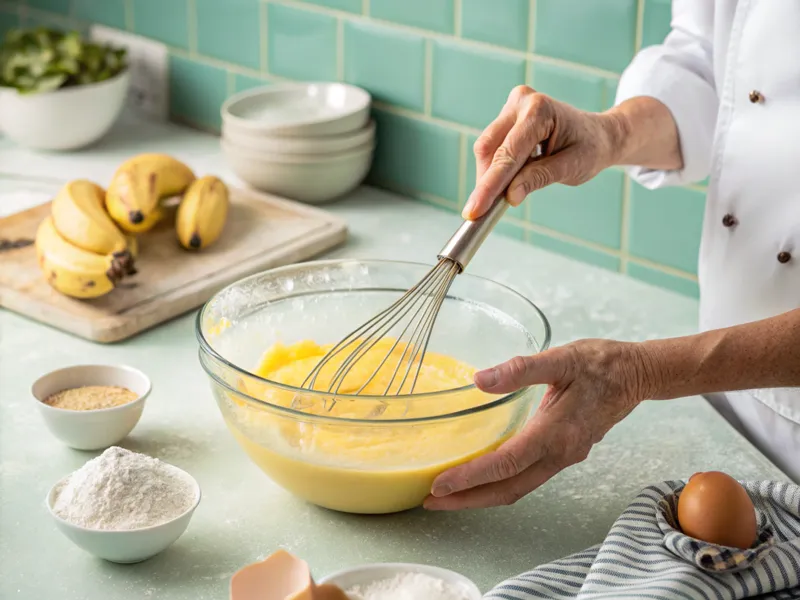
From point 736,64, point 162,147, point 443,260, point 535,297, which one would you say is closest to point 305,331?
point 443,260

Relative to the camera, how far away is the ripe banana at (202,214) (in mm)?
1365

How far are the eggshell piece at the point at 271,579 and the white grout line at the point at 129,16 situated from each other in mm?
1420

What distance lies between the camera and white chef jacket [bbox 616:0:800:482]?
99 cm

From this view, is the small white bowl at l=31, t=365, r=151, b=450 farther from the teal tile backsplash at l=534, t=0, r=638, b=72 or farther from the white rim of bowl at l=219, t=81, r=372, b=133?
the teal tile backsplash at l=534, t=0, r=638, b=72

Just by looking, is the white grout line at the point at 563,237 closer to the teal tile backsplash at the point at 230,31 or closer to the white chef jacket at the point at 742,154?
the white chef jacket at the point at 742,154

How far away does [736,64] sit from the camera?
3.39ft

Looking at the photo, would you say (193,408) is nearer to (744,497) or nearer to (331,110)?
(744,497)

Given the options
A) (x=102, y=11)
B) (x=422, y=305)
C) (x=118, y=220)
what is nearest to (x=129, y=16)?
(x=102, y=11)

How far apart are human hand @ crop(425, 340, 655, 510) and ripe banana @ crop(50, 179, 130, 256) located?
0.58 metres

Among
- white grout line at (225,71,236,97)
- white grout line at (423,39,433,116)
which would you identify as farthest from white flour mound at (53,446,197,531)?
white grout line at (225,71,236,97)

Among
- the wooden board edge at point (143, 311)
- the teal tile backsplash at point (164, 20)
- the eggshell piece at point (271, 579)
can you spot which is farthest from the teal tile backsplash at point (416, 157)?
the eggshell piece at point (271, 579)

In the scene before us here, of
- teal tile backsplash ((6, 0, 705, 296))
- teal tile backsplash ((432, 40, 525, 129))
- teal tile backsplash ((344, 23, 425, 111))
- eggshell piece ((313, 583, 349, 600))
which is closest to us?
eggshell piece ((313, 583, 349, 600))

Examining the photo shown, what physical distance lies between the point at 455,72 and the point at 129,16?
2.42 feet

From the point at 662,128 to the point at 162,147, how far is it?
955 mm
